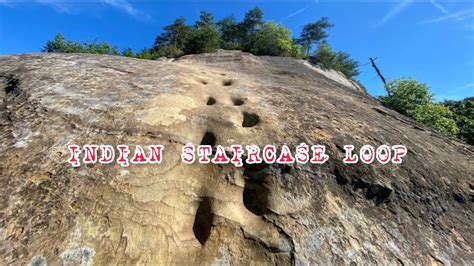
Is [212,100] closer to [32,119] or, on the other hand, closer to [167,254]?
[32,119]

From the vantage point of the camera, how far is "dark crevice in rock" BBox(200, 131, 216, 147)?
4428 mm

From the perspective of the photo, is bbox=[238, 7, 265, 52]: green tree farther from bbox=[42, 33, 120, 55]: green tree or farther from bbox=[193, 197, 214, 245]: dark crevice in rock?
bbox=[193, 197, 214, 245]: dark crevice in rock

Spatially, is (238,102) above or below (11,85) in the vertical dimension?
above

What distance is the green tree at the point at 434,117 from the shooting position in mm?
17484

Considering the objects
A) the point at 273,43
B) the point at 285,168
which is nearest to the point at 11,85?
the point at 285,168

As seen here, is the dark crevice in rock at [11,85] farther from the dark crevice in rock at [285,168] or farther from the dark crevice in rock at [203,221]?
the dark crevice in rock at [285,168]

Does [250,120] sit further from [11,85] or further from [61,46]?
[61,46]

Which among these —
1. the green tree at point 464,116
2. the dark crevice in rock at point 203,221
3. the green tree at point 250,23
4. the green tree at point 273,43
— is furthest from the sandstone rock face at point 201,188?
the green tree at point 250,23

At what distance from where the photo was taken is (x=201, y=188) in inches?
148

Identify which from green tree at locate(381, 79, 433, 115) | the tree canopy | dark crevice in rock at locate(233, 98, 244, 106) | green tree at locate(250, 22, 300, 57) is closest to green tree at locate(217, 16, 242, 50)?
the tree canopy

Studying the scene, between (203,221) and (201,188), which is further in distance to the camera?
(201,188)


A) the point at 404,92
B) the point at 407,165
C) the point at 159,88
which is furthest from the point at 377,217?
the point at 404,92

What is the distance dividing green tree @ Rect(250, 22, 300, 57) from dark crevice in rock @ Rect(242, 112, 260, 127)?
25283 mm

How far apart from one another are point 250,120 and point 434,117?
56.6ft
